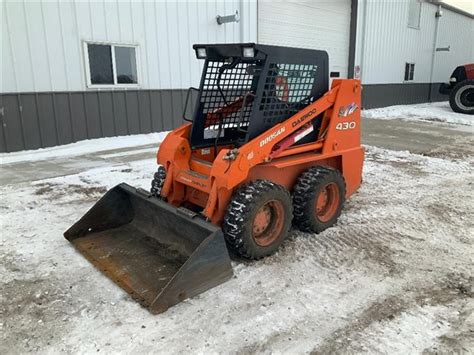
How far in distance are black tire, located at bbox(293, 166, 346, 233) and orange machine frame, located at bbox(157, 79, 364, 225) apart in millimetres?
130

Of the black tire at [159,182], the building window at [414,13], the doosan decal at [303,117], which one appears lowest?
the black tire at [159,182]

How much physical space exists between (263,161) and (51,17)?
6344 millimetres

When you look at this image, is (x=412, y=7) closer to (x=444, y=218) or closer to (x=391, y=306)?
(x=444, y=218)

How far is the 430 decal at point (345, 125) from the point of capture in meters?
4.14

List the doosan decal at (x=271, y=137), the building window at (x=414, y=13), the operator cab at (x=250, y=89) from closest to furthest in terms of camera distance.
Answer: the doosan decal at (x=271, y=137)
the operator cab at (x=250, y=89)
the building window at (x=414, y=13)

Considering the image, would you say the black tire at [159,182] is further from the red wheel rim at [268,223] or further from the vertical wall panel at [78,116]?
the vertical wall panel at [78,116]

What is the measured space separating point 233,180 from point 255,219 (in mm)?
405

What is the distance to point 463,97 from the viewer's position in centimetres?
1450

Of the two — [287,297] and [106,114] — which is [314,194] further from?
[106,114]

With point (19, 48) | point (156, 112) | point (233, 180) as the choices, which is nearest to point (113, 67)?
point (156, 112)

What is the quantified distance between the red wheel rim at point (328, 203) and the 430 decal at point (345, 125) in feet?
1.89

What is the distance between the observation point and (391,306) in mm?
2842

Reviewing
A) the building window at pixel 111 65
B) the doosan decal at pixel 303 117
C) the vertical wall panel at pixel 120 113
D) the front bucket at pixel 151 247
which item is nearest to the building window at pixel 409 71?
the building window at pixel 111 65

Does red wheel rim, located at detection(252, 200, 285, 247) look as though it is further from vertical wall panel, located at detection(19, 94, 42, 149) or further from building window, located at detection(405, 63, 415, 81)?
building window, located at detection(405, 63, 415, 81)
